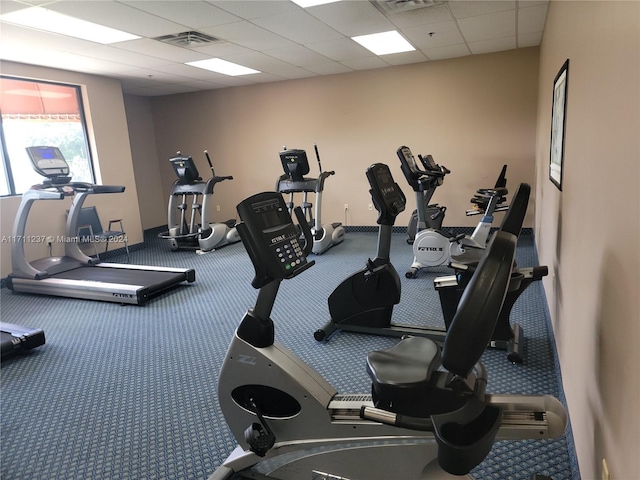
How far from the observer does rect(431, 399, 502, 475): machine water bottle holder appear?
1255 millimetres

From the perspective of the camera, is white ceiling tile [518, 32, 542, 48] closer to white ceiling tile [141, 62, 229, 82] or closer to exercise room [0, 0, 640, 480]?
exercise room [0, 0, 640, 480]

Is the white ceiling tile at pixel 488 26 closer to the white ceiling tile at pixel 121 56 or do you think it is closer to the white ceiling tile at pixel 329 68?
the white ceiling tile at pixel 329 68

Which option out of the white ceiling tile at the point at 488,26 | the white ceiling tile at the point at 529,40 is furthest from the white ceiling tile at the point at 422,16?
the white ceiling tile at the point at 529,40

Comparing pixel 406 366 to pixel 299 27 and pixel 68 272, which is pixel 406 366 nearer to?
pixel 299 27

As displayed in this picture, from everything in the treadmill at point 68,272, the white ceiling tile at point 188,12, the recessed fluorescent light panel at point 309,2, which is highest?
the white ceiling tile at point 188,12

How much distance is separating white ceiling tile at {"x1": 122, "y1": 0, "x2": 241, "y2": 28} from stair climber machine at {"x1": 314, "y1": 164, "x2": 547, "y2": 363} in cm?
214

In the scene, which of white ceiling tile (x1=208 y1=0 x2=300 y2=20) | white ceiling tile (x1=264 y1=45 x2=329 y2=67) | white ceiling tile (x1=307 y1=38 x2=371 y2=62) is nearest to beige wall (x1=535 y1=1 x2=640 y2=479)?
white ceiling tile (x1=208 y1=0 x2=300 y2=20)

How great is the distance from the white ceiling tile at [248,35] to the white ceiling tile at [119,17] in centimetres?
41

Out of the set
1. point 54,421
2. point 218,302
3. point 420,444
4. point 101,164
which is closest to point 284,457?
point 420,444

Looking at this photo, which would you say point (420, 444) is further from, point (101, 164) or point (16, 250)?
point (101, 164)

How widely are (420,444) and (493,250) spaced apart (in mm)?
887

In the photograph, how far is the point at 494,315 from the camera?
1036mm

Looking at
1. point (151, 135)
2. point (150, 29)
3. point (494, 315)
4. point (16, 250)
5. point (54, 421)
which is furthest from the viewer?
point (151, 135)

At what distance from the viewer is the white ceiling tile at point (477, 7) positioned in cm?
411
